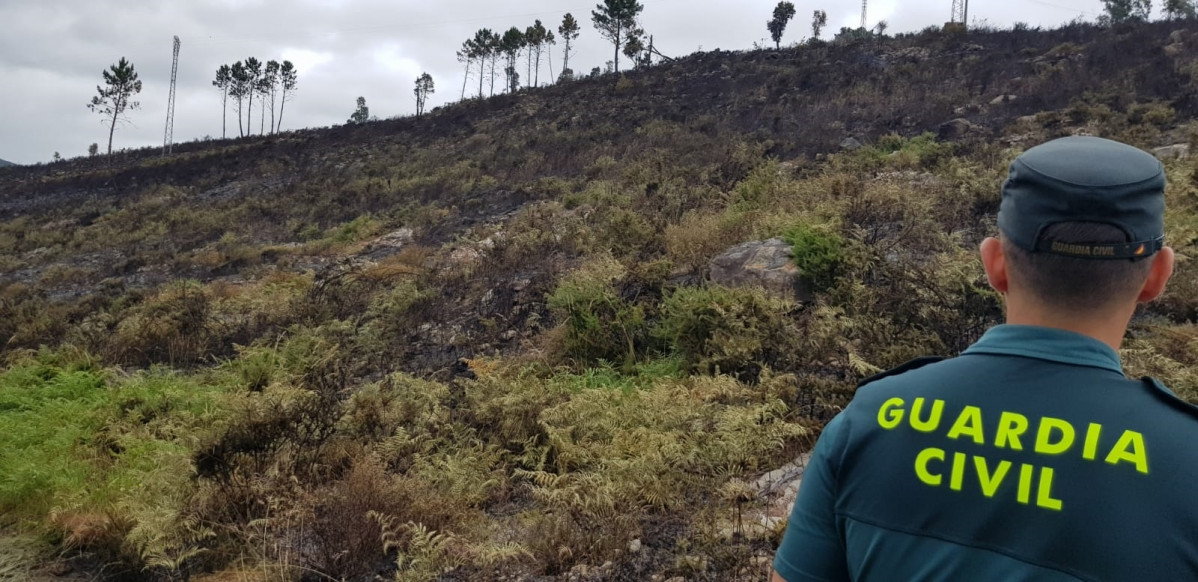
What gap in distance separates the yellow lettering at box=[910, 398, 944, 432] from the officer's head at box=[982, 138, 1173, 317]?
0.27m

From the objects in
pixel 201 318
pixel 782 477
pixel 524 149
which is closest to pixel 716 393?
pixel 782 477

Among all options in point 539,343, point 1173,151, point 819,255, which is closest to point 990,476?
point 819,255

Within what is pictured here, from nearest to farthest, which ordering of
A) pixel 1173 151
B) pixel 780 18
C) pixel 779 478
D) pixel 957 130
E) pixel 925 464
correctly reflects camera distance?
1. pixel 925 464
2. pixel 779 478
3. pixel 1173 151
4. pixel 957 130
5. pixel 780 18

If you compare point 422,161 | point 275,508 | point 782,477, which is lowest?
point 275,508

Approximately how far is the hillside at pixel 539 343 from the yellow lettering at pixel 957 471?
2.47 m

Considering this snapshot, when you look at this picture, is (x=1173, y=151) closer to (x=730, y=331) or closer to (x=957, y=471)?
(x=730, y=331)

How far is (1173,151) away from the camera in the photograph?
406 inches

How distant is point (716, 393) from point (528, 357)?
253 centimetres

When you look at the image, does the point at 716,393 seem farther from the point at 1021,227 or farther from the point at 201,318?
the point at 201,318

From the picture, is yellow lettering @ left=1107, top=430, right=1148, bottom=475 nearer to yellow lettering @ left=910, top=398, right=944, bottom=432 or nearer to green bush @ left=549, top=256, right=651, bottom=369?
yellow lettering @ left=910, top=398, right=944, bottom=432

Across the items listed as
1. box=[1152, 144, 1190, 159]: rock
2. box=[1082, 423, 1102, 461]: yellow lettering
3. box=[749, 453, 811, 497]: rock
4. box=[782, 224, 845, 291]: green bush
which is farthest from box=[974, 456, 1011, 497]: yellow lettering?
box=[1152, 144, 1190, 159]: rock

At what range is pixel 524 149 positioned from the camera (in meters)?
23.2

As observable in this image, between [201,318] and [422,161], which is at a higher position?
[422,161]

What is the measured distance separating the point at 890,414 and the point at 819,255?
21.2 feet
